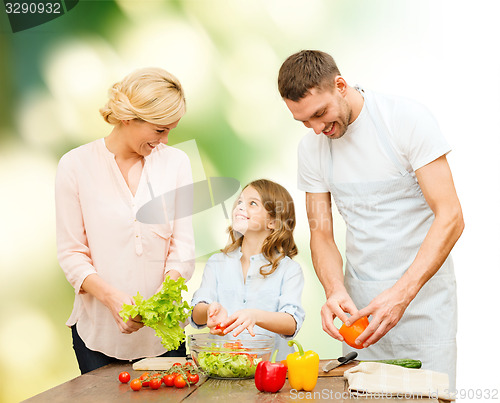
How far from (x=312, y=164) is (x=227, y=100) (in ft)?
4.81

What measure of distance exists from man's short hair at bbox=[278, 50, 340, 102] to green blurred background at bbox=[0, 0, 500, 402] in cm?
140

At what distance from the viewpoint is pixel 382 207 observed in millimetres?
2719

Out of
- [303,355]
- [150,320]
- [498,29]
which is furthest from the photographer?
[498,29]

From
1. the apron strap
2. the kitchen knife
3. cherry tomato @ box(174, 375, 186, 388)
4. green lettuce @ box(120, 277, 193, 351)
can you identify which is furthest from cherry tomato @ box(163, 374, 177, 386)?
the apron strap

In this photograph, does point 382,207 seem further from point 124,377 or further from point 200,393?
point 124,377

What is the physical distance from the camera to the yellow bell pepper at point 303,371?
6.93ft

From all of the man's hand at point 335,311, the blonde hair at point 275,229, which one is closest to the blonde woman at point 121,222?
the blonde hair at point 275,229

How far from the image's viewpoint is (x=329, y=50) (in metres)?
→ 4.15

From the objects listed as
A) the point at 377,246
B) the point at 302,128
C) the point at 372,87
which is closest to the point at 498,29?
the point at 372,87

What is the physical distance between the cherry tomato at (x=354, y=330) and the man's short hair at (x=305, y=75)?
879 millimetres

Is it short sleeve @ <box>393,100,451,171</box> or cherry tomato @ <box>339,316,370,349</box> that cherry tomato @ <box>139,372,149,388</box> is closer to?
cherry tomato @ <box>339,316,370,349</box>

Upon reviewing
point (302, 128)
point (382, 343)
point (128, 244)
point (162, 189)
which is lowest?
point (382, 343)

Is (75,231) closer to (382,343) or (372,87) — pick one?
(382,343)

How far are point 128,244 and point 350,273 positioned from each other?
3.24 ft
